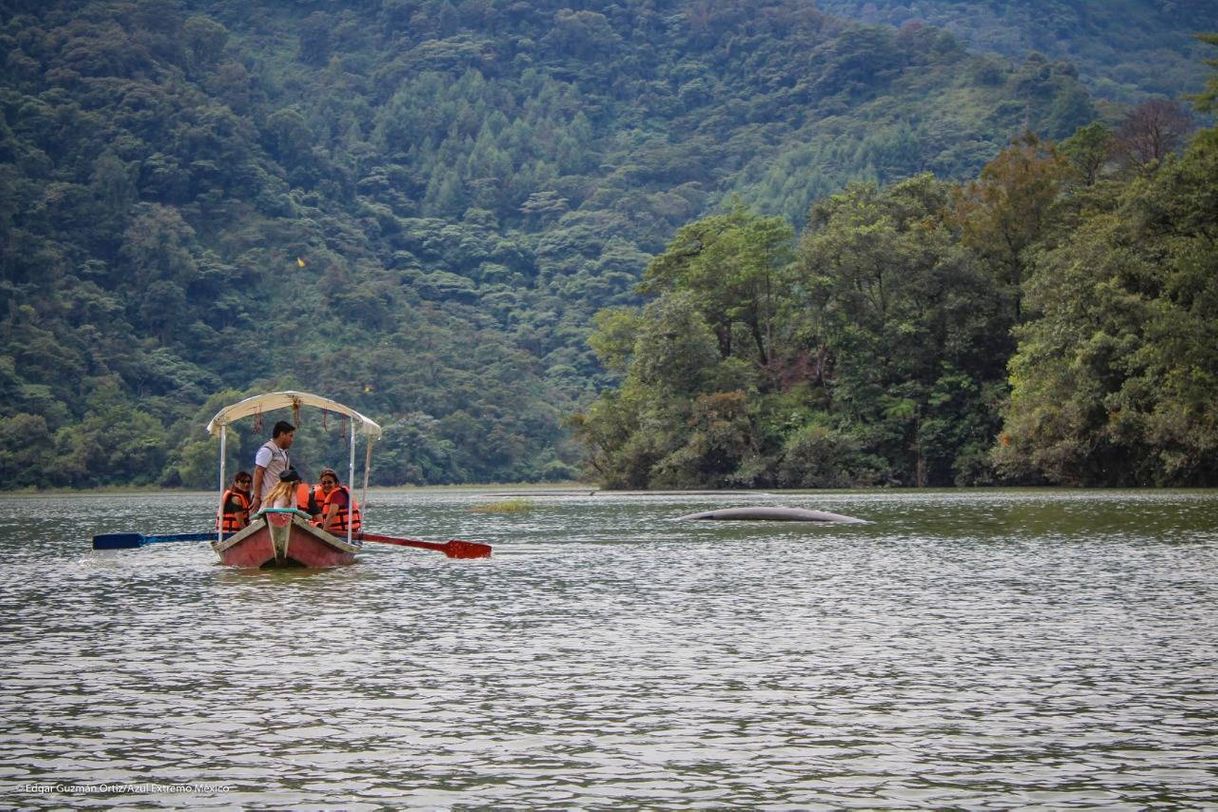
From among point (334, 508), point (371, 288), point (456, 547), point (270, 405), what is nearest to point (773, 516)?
point (456, 547)

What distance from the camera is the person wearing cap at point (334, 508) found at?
112ft

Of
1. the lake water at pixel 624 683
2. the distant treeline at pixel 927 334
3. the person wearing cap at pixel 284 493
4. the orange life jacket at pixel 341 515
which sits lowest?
the lake water at pixel 624 683

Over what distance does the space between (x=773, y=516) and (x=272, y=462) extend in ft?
77.4

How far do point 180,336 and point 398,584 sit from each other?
12818 cm

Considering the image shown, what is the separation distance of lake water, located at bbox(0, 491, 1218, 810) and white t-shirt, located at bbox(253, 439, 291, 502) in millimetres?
1837

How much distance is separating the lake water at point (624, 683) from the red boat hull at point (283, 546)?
1.61 feet

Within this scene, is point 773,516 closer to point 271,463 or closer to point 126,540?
point 126,540

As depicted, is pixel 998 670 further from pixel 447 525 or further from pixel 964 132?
pixel 964 132

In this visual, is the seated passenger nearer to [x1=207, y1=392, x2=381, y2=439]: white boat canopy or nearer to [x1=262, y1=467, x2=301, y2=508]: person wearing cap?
[x1=207, y1=392, x2=381, y2=439]: white boat canopy

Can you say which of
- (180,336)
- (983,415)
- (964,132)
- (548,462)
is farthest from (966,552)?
(964,132)

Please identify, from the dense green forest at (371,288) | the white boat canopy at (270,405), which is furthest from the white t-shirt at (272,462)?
the dense green forest at (371,288)

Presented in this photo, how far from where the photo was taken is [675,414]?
93.6 meters

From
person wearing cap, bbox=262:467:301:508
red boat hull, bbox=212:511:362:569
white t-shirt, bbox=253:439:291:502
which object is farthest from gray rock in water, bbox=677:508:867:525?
person wearing cap, bbox=262:467:301:508

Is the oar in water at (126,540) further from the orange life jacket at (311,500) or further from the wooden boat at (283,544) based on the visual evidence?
the orange life jacket at (311,500)
